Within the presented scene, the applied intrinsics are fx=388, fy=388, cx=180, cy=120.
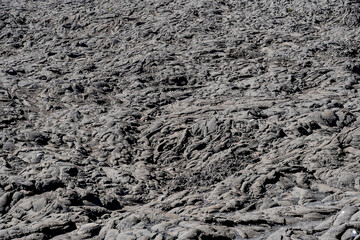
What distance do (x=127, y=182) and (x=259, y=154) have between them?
16.6 ft

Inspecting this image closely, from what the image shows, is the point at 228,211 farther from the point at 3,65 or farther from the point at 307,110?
the point at 3,65

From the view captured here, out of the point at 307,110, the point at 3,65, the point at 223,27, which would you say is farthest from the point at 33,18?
the point at 307,110

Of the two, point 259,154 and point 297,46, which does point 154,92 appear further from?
point 297,46

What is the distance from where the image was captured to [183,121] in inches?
671

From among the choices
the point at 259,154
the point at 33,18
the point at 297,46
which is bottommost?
the point at 259,154

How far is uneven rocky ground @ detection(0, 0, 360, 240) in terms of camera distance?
11203 mm

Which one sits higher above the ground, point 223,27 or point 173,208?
point 223,27

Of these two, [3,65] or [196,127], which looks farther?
[3,65]

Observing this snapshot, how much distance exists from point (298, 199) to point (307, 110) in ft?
18.9

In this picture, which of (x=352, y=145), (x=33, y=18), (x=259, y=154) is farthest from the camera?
(x=33, y=18)

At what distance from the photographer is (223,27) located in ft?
84.7

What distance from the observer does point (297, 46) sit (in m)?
22.4

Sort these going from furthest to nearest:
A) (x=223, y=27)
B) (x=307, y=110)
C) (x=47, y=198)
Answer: (x=223, y=27), (x=307, y=110), (x=47, y=198)

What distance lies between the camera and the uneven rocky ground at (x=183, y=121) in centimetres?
1120
